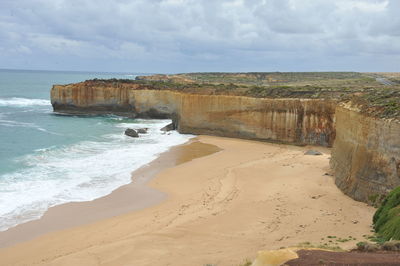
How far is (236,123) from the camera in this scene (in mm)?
36031

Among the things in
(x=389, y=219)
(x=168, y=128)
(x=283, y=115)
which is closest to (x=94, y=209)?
(x=389, y=219)

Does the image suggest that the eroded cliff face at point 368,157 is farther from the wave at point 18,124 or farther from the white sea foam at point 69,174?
the wave at point 18,124

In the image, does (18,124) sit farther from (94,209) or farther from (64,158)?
(94,209)

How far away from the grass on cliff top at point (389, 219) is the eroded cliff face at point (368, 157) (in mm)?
1993

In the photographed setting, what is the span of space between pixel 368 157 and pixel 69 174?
15180 mm

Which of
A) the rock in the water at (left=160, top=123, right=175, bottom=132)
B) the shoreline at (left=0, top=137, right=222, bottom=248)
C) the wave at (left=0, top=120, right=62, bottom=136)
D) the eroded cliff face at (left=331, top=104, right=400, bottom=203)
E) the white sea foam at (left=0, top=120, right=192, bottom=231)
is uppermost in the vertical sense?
the eroded cliff face at (left=331, top=104, right=400, bottom=203)

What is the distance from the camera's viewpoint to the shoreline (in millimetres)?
15195

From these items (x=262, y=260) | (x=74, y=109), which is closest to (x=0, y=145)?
(x=74, y=109)

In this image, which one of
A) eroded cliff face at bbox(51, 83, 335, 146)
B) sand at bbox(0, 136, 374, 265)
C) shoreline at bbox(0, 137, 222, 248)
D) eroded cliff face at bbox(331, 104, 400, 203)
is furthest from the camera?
eroded cliff face at bbox(51, 83, 335, 146)

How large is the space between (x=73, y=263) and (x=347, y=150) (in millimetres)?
13035

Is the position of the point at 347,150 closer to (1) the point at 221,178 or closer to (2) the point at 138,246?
(1) the point at 221,178

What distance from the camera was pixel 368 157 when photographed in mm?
16828

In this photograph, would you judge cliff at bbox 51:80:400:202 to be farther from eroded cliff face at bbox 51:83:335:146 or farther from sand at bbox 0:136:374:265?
sand at bbox 0:136:374:265

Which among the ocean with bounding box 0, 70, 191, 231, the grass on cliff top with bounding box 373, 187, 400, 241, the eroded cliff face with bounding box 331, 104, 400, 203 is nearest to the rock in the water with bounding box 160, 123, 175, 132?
the ocean with bounding box 0, 70, 191, 231
